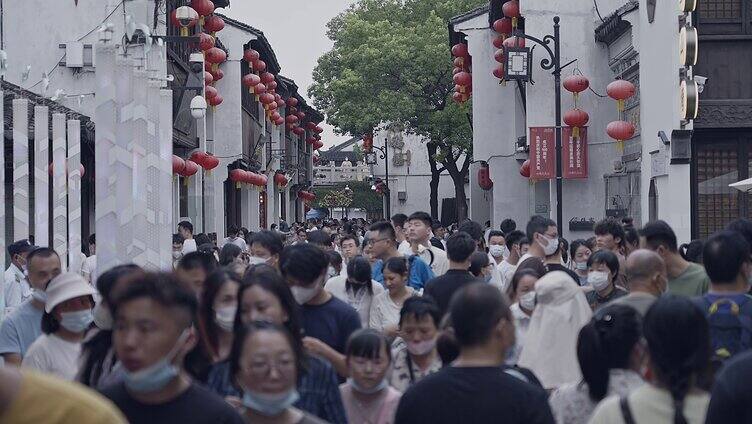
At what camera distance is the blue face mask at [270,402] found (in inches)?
212

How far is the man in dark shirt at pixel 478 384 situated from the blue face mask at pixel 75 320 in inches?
108

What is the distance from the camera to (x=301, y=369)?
6.18 m

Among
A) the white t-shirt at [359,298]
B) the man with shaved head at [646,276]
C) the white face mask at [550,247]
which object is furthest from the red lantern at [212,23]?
the man with shaved head at [646,276]

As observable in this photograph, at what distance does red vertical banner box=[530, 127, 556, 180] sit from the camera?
31891mm

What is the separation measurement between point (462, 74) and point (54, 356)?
1331 inches

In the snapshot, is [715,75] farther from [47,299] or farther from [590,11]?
[47,299]

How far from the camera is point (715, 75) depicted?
23.3 metres

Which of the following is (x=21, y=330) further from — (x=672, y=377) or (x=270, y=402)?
(x=672, y=377)

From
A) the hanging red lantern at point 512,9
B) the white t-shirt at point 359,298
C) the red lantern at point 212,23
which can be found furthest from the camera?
the red lantern at point 212,23

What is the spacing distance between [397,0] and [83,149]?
34026mm

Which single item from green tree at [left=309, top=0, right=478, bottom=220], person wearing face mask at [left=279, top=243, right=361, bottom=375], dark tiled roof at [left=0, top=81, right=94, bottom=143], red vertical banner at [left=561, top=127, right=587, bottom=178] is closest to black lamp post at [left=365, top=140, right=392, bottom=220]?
green tree at [left=309, top=0, right=478, bottom=220]

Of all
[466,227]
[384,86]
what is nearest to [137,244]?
[466,227]

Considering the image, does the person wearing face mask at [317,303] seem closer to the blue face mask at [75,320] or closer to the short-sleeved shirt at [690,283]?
the blue face mask at [75,320]

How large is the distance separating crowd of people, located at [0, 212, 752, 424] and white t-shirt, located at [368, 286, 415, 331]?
0.02m
